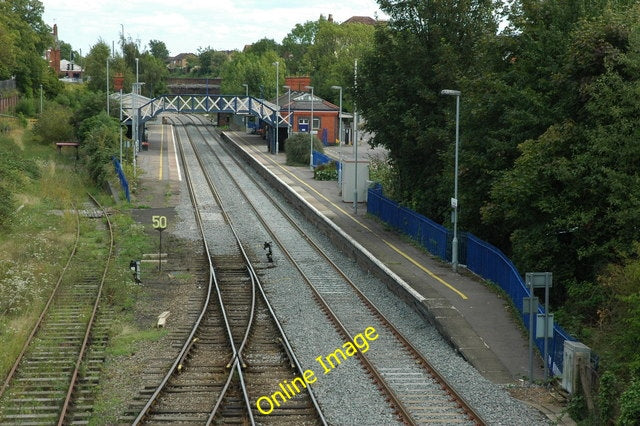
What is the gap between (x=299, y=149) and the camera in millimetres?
65688

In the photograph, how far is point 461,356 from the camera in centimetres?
1925

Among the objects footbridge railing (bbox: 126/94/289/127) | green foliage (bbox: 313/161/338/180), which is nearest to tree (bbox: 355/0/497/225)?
green foliage (bbox: 313/161/338/180)

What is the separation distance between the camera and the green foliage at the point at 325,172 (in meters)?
56.3

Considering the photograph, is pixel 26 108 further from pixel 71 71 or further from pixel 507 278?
pixel 71 71

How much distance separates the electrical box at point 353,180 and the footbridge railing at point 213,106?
2838cm

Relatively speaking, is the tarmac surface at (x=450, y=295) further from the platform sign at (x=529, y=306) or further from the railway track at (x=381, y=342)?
the platform sign at (x=529, y=306)

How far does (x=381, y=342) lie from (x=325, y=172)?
3661 cm

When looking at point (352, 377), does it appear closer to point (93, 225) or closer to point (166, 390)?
point (166, 390)

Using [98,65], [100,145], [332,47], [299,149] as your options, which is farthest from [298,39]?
[100,145]

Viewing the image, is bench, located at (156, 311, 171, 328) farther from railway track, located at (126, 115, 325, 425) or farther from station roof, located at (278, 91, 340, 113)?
station roof, located at (278, 91, 340, 113)

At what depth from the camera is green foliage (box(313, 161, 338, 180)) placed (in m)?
56.3

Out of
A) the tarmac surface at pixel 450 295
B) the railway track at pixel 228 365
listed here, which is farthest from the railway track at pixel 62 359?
the tarmac surface at pixel 450 295

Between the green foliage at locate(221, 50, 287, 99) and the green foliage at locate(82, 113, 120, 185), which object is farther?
the green foliage at locate(221, 50, 287, 99)

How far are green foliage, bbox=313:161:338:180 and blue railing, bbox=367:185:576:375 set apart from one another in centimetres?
1420
